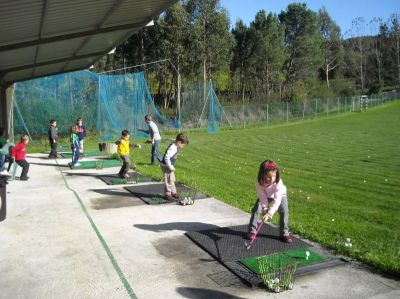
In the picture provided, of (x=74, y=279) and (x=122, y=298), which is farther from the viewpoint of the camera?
(x=74, y=279)

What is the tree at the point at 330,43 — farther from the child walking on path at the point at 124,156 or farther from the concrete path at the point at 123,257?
the concrete path at the point at 123,257

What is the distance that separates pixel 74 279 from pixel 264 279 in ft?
7.03

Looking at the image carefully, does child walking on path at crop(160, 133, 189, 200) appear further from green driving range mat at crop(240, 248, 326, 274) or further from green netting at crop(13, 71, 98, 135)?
green netting at crop(13, 71, 98, 135)

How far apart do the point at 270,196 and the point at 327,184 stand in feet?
17.4

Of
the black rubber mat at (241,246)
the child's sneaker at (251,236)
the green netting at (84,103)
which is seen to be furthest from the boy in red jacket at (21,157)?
the green netting at (84,103)

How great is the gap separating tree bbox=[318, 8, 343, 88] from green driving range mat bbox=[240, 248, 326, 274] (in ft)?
230

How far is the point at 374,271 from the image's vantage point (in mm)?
4867

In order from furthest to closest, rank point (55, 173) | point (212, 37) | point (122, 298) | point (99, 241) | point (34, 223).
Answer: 1. point (212, 37)
2. point (55, 173)
3. point (34, 223)
4. point (99, 241)
5. point (122, 298)

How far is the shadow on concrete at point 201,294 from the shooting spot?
4337 mm

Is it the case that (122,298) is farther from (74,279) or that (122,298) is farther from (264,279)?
(264,279)

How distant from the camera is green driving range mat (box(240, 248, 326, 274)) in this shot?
4930 millimetres

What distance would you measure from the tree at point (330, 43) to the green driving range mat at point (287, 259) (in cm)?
7009

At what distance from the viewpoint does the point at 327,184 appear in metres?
10.6

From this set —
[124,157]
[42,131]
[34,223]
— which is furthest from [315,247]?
[42,131]
